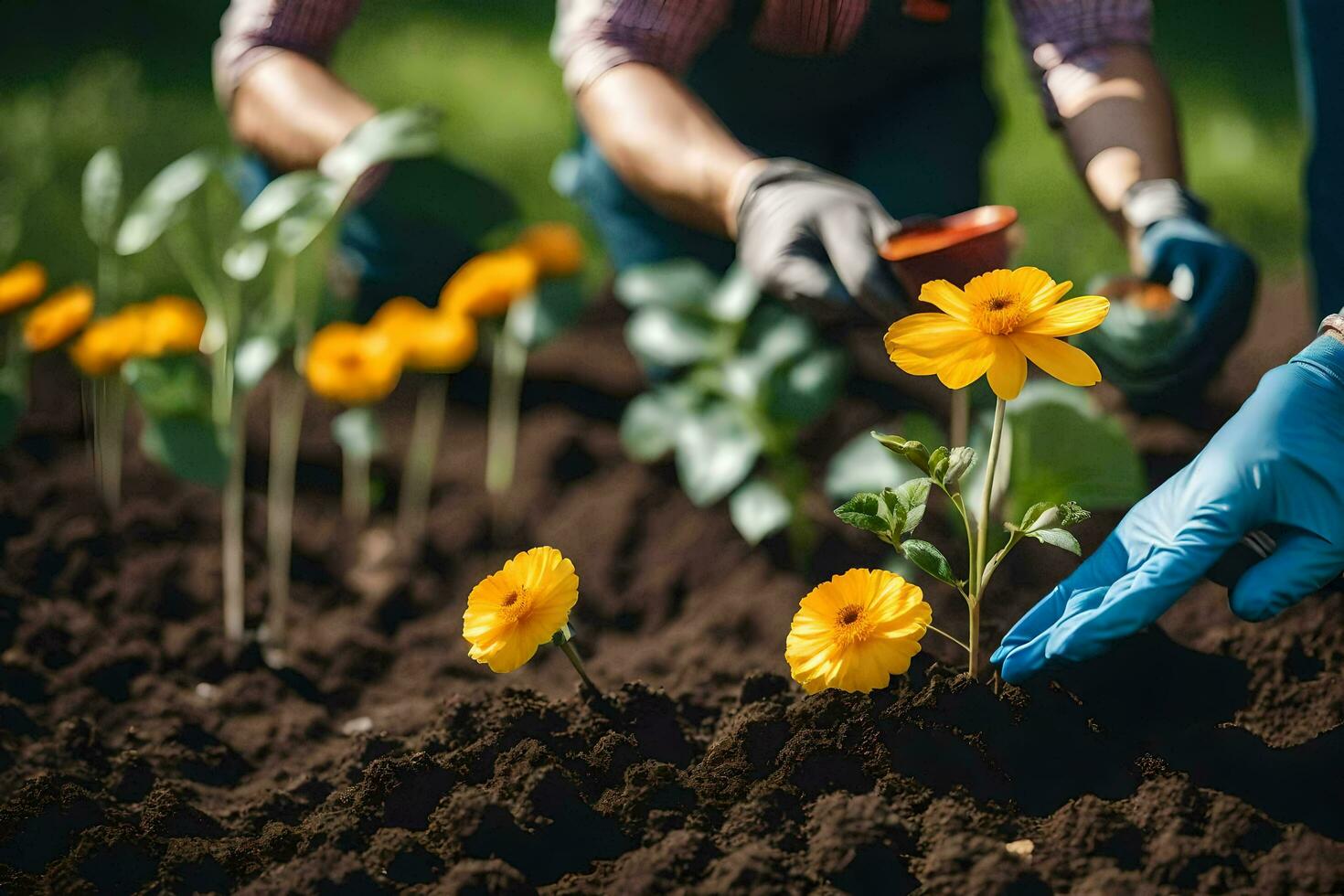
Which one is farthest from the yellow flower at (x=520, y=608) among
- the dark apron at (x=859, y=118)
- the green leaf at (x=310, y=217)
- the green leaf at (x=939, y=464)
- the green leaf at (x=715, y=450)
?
the dark apron at (x=859, y=118)

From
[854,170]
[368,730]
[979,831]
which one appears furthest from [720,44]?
[979,831]

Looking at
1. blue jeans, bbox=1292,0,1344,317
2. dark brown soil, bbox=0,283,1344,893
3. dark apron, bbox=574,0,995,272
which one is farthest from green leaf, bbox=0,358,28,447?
blue jeans, bbox=1292,0,1344,317

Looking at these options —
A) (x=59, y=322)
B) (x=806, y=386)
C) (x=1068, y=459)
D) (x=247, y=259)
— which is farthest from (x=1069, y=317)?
(x=59, y=322)

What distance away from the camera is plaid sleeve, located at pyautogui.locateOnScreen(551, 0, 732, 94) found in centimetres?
162

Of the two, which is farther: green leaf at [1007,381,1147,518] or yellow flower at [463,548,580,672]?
green leaf at [1007,381,1147,518]

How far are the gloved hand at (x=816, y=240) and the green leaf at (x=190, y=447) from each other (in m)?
0.74

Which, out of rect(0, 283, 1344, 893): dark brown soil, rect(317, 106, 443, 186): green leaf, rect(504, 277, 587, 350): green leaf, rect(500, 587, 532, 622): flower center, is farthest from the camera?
rect(504, 277, 587, 350): green leaf

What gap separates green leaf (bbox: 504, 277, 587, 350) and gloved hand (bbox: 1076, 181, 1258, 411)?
0.79 meters

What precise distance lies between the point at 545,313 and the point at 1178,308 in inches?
37.5

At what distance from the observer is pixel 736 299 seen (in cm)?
163

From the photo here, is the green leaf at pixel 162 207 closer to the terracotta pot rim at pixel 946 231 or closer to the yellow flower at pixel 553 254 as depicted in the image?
the yellow flower at pixel 553 254

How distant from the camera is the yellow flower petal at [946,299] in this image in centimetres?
99

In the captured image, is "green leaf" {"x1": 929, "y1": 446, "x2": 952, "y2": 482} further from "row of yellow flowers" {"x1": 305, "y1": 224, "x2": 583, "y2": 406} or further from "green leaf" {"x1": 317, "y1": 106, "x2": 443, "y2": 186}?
"row of yellow flowers" {"x1": 305, "y1": 224, "x2": 583, "y2": 406}

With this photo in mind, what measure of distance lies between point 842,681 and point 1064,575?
56 centimetres
